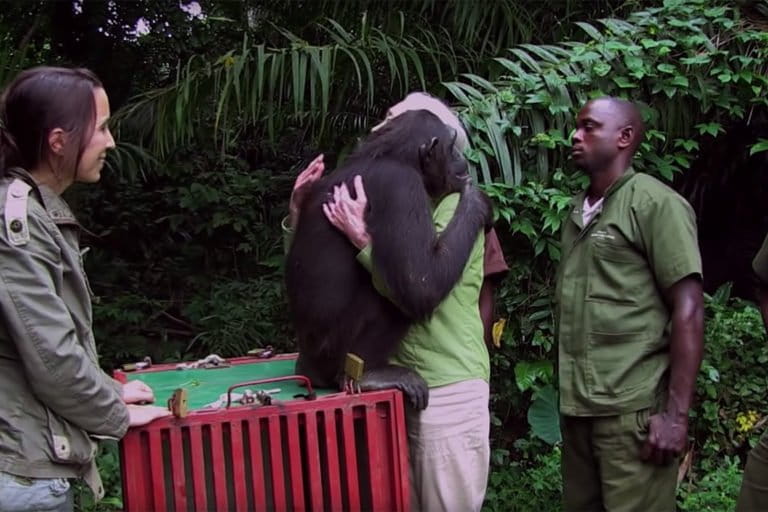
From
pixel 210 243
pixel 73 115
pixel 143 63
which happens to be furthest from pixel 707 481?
pixel 143 63

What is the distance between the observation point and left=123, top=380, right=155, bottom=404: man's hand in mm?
1748

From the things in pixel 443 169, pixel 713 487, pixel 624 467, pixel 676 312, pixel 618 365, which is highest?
pixel 443 169

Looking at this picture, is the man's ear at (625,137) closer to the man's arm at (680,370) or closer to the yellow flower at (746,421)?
the man's arm at (680,370)

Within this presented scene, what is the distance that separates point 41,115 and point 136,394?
2.06ft

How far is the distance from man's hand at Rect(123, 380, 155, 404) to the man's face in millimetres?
1544

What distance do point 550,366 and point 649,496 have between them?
3.88 ft

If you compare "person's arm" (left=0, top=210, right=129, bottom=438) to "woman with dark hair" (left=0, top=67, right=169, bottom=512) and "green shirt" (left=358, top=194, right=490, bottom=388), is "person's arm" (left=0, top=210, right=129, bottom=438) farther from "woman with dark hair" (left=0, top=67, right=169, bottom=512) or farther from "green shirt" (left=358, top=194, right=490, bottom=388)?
"green shirt" (left=358, top=194, right=490, bottom=388)

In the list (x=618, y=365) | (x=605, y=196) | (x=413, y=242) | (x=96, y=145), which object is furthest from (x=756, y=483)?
(x=96, y=145)

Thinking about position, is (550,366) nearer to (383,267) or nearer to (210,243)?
(383,267)

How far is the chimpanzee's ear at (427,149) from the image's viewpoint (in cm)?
227

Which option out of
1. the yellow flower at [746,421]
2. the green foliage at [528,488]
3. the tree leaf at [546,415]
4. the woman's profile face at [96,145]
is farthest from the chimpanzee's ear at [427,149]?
the yellow flower at [746,421]

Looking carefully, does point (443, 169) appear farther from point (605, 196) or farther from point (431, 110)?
point (605, 196)

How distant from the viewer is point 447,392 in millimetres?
2080

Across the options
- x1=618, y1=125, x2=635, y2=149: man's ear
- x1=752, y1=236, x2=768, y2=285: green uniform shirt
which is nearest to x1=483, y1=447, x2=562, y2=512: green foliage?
x1=752, y1=236, x2=768, y2=285: green uniform shirt
